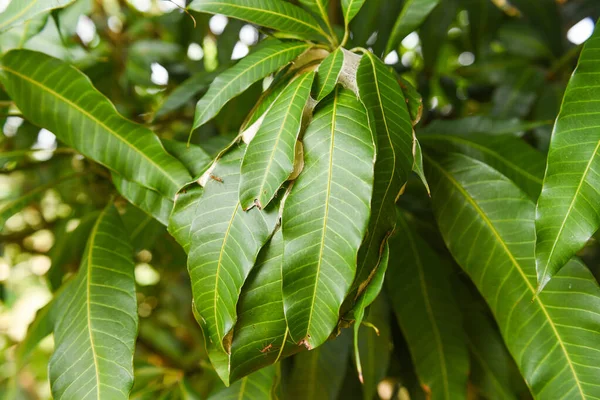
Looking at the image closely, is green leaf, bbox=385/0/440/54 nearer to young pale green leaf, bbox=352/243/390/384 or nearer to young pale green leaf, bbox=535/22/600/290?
young pale green leaf, bbox=535/22/600/290

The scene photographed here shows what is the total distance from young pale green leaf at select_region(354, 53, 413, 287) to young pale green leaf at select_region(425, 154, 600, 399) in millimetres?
141

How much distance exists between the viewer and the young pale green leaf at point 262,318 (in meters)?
0.44

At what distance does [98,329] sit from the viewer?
1.60 ft

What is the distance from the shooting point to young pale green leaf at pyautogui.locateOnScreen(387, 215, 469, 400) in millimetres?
587

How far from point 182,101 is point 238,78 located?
204 mm

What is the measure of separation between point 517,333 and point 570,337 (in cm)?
5

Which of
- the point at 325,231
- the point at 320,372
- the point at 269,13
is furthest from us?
the point at 320,372

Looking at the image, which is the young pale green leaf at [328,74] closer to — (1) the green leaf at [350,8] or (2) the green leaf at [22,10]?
(1) the green leaf at [350,8]

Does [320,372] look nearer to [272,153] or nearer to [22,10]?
[272,153]

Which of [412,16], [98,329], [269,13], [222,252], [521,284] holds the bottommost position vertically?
[98,329]

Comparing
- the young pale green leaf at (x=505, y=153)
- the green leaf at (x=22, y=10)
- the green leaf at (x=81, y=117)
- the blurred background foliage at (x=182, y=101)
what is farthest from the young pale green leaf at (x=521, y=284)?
the green leaf at (x=22, y=10)

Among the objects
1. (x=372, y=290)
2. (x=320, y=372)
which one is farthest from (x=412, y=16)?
(x=320, y=372)

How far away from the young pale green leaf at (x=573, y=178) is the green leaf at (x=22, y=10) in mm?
468

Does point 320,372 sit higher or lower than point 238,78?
lower
